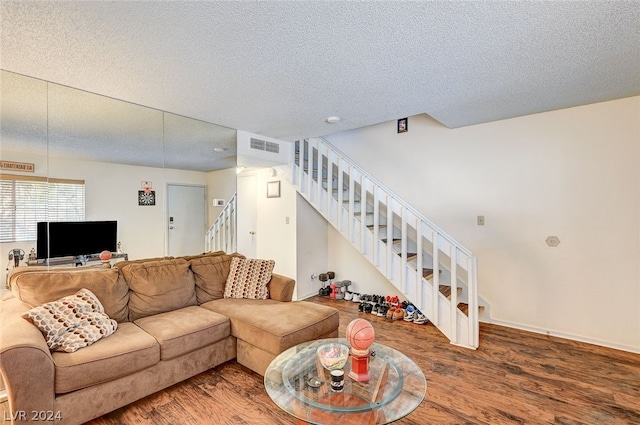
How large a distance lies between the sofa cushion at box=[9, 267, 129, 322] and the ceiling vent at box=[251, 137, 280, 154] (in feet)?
7.23

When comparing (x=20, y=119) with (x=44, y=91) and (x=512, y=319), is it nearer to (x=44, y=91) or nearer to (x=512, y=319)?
(x=44, y=91)

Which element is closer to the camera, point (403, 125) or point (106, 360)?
point (106, 360)

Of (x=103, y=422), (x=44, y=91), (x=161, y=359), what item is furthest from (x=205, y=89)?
(x=103, y=422)

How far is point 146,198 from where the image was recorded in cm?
320

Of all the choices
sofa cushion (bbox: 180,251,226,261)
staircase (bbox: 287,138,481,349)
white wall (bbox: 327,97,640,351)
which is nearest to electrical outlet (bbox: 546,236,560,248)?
white wall (bbox: 327,97,640,351)

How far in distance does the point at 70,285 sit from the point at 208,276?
111cm

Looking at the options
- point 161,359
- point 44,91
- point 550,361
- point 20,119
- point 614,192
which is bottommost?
point 550,361

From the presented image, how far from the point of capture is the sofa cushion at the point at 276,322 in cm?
225

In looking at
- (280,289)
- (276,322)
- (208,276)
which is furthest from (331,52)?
(208,276)

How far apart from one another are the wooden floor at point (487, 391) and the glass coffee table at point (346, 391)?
40 centimetres

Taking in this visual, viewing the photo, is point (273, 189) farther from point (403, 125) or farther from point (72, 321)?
point (72, 321)

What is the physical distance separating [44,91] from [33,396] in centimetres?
229

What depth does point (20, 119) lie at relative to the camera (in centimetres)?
240

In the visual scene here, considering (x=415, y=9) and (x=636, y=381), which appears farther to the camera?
(x=636, y=381)
